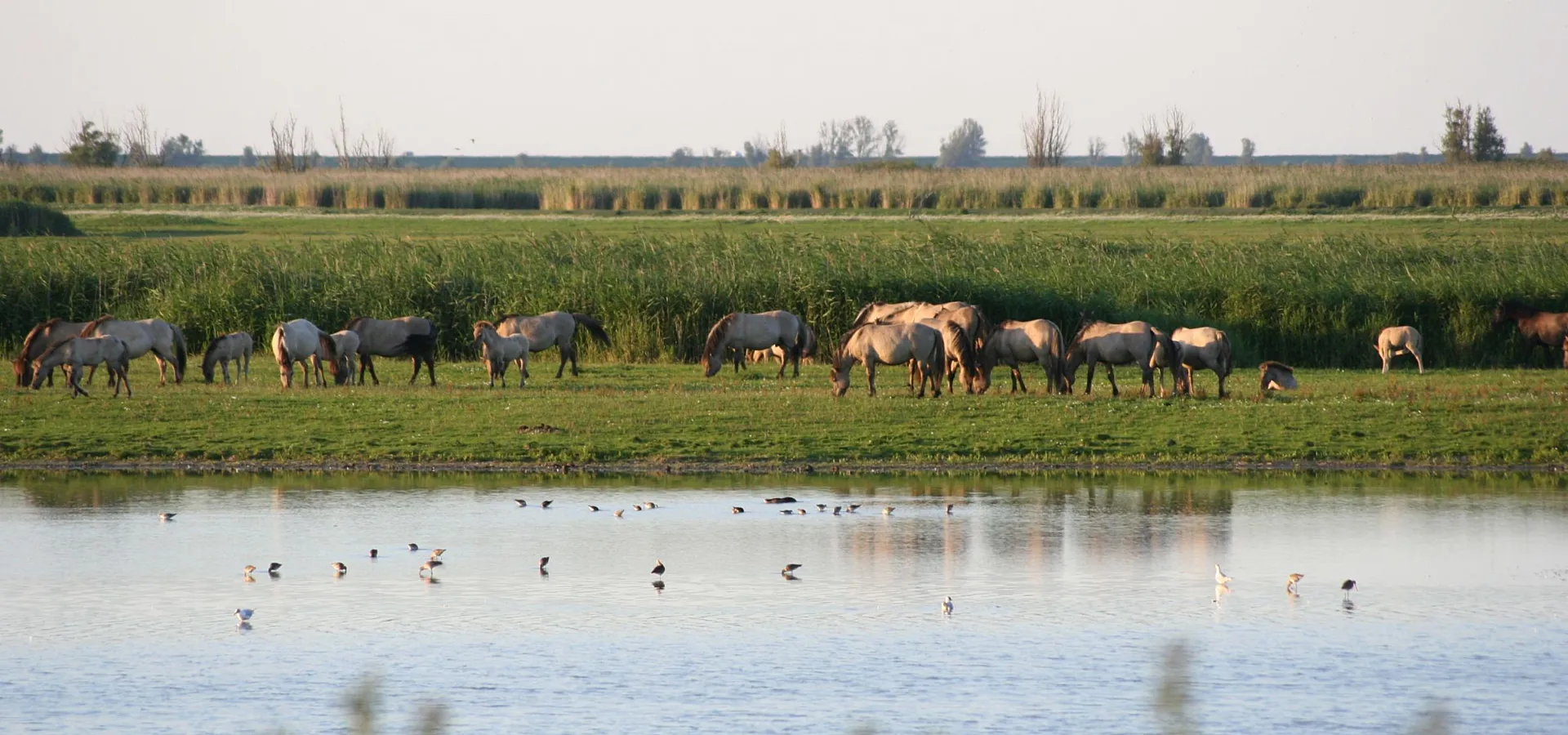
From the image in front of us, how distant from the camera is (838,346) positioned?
22406 mm

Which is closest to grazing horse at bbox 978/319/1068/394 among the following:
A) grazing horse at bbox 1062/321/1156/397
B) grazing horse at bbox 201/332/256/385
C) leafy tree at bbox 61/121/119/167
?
grazing horse at bbox 1062/321/1156/397

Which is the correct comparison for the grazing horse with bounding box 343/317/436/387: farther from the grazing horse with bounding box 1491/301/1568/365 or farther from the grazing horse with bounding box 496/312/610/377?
the grazing horse with bounding box 1491/301/1568/365

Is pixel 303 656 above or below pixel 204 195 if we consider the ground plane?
below

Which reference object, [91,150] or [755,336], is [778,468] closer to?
[755,336]

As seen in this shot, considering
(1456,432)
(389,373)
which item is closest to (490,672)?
(1456,432)

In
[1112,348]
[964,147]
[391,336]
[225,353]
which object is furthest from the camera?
[964,147]

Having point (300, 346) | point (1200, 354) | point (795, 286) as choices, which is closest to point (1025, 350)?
point (1200, 354)

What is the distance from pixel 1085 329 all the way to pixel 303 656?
14.2 meters

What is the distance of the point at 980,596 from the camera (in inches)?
440

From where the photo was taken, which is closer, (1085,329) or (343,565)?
(343,565)

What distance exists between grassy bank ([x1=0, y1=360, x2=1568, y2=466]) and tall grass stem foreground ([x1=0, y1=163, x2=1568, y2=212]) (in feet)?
125

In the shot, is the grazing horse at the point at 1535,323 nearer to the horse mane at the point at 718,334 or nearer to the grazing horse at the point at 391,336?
the horse mane at the point at 718,334

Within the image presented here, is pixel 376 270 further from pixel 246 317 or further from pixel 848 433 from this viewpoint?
pixel 848 433

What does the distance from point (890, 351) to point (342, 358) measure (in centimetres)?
785
